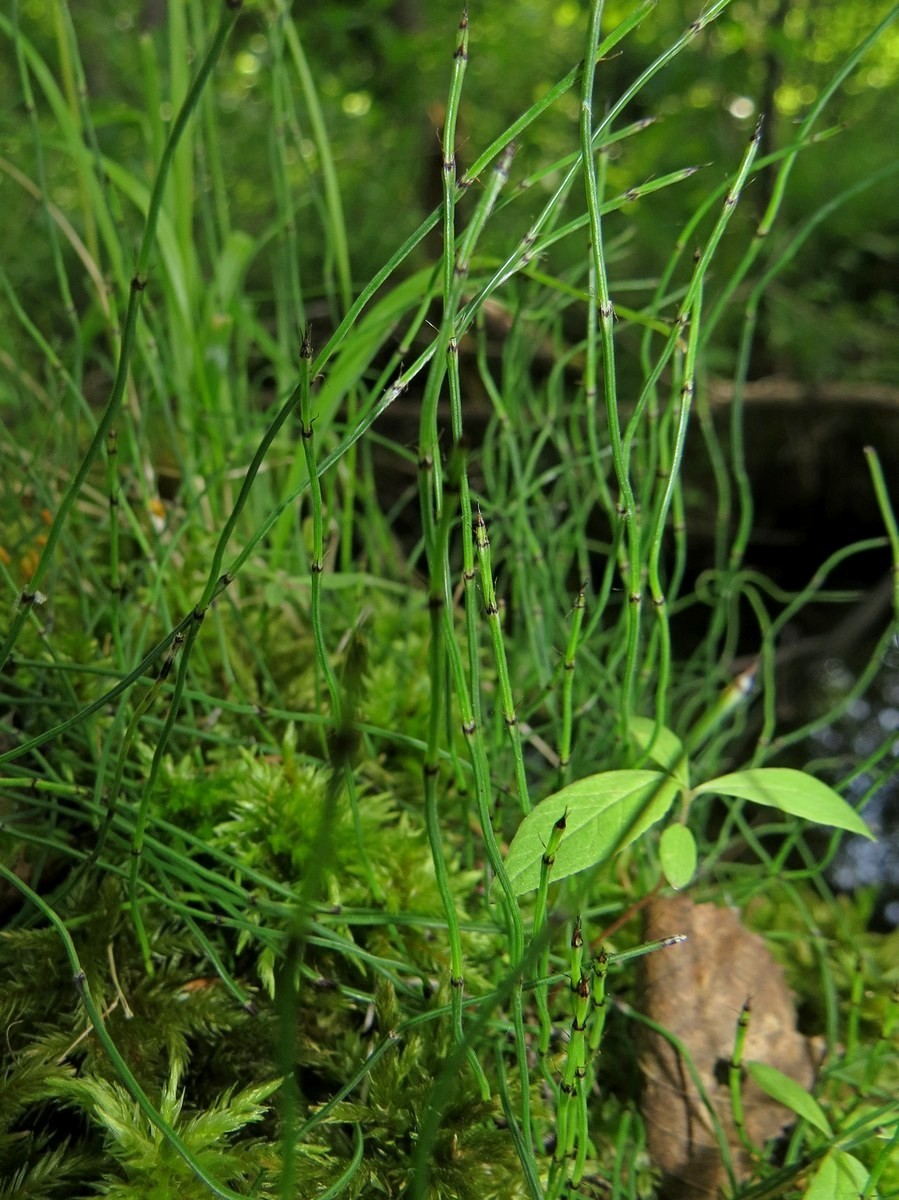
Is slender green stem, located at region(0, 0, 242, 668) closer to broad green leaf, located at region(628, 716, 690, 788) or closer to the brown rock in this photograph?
broad green leaf, located at region(628, 716, 690, 788)

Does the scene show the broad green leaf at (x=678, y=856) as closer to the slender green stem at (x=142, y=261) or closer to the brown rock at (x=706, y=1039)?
the brown rock at (x=706, y=1039)

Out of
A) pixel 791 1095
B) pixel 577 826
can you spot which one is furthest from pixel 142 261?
Answer: pixel 791 1095

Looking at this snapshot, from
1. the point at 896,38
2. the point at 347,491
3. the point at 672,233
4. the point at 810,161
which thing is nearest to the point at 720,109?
the point at 810,161

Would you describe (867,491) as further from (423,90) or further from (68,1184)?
(68,1184)

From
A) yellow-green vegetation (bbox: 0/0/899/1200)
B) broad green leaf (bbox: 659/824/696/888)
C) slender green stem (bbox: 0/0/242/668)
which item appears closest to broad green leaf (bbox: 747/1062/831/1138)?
yellow-green vegetation (bbox: 0/0/899/1200)

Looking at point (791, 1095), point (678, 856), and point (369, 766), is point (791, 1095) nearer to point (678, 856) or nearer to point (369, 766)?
point (678, 856)
